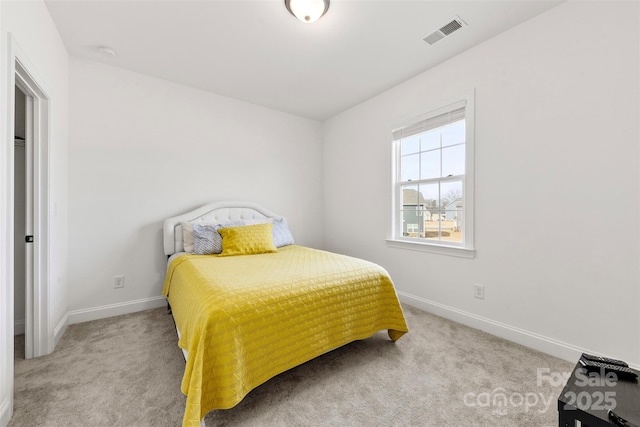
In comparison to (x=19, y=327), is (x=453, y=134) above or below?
above

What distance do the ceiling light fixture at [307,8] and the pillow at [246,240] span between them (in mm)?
1982

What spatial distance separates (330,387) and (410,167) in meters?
2.40

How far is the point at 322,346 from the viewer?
1.71 metres

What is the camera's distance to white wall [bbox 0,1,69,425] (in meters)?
1.32

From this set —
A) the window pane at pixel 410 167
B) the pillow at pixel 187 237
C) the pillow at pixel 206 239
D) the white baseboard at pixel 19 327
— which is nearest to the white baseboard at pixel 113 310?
the white baseboard at pixel 19 327

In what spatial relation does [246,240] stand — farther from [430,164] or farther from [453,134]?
[453,134]

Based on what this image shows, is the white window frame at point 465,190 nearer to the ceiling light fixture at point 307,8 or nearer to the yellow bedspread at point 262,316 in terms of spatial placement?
the yellow bedspread at point 262,316

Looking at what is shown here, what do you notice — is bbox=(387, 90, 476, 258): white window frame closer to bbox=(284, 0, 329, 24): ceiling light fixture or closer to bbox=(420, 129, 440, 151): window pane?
bbox=(420, 129, 440, 151): window pane

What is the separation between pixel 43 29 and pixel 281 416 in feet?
9.83

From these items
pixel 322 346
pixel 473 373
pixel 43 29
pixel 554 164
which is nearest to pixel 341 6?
pixel 554 164

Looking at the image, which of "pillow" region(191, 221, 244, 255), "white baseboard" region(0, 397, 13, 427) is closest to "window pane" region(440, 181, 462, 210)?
"pillow" region(191, 221, 244, 255)

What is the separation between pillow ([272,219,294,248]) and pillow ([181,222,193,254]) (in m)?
0.90

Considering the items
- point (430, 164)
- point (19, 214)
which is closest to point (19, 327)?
point (19, 214)

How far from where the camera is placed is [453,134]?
2662 mm
